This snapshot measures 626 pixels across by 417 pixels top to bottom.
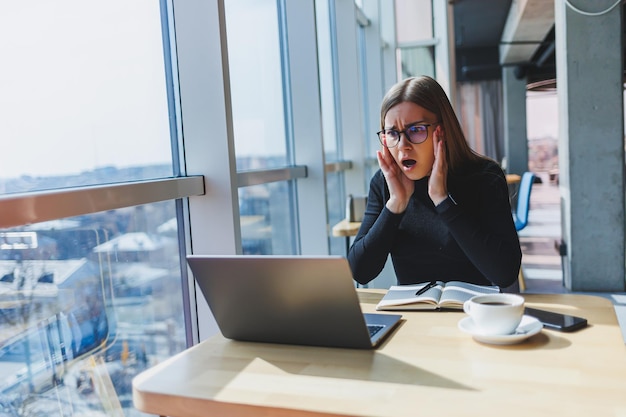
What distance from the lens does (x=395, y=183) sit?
167 centimetres

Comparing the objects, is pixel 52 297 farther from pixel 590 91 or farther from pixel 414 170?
pixel 590 91

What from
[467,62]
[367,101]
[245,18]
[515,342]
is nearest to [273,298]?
[515,342]

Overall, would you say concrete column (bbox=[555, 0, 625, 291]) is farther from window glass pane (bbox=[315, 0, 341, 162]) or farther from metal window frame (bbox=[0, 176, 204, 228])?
metal window frame (bbox=[0, 176, 204, 228])

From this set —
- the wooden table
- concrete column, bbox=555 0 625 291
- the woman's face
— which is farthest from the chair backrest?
the wooden table

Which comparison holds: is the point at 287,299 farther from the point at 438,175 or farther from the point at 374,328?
the point at 438,175

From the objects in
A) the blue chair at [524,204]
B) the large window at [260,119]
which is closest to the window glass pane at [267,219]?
the large window at [260,119]

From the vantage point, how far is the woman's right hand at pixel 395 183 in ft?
5.36

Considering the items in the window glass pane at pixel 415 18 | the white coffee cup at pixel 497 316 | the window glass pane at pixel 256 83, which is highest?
the window glass pane at pixel 415 18

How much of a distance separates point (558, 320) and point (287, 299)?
0.53m

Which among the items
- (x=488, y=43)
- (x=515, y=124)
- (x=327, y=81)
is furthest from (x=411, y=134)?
(x=515, y=124)

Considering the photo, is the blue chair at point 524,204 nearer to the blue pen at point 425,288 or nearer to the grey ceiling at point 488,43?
the grey ceiling at point 488,43

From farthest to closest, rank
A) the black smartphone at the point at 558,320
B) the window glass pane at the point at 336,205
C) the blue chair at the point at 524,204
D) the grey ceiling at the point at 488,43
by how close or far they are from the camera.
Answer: the grey ceiling at the point at 488,43, the blue chair at the point at 524,204, the window glass pane at the point at 336,205, the black smartphone at the point at 558,320

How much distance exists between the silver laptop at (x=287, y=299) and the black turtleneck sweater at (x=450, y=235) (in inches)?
19.3

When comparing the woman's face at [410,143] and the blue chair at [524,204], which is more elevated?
the woman's face at [410,143]
